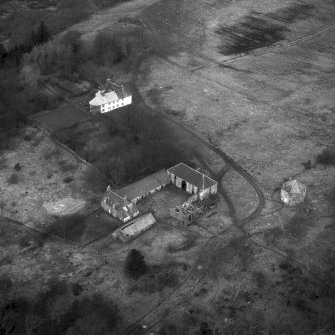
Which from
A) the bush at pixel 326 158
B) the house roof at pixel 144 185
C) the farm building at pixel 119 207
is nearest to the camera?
the farm building at pixel 119 207

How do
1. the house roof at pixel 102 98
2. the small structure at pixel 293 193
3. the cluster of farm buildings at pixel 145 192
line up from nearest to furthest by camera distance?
the cluster of farm buildings at pixel 145 192, the small structure at pixel 293 193, the house roof at pixel 102 98

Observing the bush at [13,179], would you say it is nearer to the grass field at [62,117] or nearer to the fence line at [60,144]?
the fence line at [60,144]

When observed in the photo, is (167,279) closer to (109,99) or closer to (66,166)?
(66,166)

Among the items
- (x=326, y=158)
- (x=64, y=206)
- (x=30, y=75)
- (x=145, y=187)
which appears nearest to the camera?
(x=64, y=206)

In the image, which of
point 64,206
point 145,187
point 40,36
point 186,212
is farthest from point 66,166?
point 40,36

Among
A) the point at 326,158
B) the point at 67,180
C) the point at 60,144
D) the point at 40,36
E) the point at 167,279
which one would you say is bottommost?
the point at 326,158

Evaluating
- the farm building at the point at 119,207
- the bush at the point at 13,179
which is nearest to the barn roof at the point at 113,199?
the farm building at the point at 119,207
